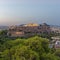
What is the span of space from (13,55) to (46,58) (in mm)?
2023

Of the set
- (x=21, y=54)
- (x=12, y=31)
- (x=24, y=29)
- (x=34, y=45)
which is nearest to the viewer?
(x=21, y=54)

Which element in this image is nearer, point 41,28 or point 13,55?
point 13,55

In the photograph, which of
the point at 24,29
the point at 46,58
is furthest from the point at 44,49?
the point at 24,29

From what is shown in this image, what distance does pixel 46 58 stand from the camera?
1564 centimetres

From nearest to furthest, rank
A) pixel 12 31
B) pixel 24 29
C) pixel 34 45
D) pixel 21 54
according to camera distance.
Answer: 1. pixel 21 54
2. pixel 34 45
3. pixel 12 31
4. pixel 24 29

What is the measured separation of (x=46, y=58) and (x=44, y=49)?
192cm

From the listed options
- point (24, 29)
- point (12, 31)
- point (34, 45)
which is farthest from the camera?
point (24, 29)

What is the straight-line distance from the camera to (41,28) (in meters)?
74.4

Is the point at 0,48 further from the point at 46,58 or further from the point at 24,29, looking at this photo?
the point at 24,29

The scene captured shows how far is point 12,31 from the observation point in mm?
64562

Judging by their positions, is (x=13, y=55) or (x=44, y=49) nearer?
(x=13, y=55)

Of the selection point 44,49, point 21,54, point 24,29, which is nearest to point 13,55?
point 21,54

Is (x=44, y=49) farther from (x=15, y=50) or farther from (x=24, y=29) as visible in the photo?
(x=24, y=29)

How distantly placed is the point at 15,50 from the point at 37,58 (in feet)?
4.70
